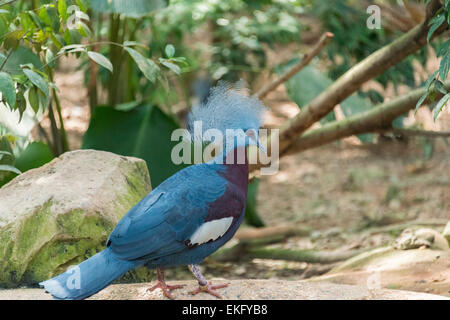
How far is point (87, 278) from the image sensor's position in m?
2.05

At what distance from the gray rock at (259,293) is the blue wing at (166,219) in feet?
0.93

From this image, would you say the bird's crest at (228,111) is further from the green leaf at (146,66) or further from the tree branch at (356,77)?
the tree branch at (356,77)

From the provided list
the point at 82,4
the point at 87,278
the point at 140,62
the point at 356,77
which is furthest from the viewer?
the point at 356,77

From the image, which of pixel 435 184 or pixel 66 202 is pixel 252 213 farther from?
pixel 66 202

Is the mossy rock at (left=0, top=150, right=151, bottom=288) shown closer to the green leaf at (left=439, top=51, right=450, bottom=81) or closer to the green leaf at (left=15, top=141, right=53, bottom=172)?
the green leaf at (left=15, top=141, right=53, bottom=172)

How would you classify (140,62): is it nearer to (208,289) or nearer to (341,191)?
(208,289)

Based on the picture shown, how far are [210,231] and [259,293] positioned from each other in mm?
352

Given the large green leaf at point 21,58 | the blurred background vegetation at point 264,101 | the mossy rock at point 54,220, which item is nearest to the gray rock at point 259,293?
the mossy rock at point 54,220

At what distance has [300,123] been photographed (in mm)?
3980

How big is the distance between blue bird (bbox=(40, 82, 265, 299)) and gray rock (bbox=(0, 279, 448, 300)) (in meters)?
0.05

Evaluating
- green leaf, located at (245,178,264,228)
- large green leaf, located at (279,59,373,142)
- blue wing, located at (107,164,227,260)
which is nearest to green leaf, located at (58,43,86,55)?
blue wing, located at (107,164,227,260)

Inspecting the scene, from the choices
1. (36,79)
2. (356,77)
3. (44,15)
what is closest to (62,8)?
(44,15)
